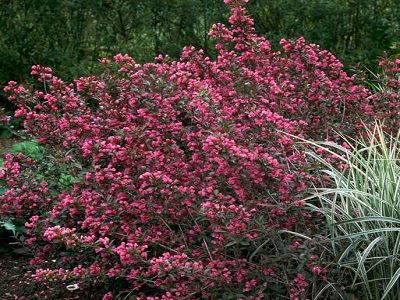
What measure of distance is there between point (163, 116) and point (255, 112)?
0.43 meters

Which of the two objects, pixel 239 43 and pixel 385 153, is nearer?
pixel 385 153

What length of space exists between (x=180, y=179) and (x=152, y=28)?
15.0ft

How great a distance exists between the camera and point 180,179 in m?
3.88

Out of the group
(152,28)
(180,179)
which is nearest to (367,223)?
(180,179)

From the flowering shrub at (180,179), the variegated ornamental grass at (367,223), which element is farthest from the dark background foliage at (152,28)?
the variegated ornamental grass at (367,223)

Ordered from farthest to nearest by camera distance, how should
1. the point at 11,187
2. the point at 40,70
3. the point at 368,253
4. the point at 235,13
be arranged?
the point at 235,13, the point at 40,70, the point at 11,187, the point at 368,253

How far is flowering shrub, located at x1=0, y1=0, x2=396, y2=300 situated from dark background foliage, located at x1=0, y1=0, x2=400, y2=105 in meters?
3.43

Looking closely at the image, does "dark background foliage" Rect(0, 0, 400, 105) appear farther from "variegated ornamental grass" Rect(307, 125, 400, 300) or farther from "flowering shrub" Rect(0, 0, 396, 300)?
"variegated ornamental grass" Rect(307, 125, 400, 300)

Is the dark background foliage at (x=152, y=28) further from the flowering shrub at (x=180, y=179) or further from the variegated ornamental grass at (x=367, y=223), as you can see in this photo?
the variegated ornamental grass at (x=367, y=223)

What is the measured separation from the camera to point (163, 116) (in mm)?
3949

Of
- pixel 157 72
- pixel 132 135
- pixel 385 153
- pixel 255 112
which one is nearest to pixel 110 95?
pixel 157 72

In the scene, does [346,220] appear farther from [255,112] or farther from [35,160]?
[35,160]

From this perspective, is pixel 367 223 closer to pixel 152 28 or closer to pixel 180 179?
pixel 180 179

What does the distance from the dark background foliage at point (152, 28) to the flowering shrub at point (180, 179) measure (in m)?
3.43
